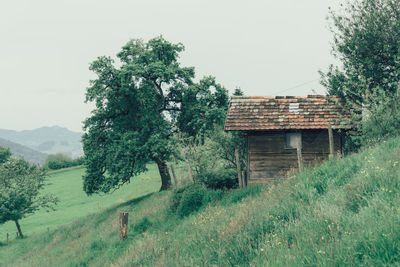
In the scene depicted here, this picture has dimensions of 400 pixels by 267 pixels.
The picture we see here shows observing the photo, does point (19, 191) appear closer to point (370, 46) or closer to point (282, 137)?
point (282, 137)

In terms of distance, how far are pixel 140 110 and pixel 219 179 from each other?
39.0 ft

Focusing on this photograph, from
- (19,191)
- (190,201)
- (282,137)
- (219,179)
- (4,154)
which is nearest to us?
(190,201)

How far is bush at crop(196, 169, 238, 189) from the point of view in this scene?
672 inches

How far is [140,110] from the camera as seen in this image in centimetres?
2666

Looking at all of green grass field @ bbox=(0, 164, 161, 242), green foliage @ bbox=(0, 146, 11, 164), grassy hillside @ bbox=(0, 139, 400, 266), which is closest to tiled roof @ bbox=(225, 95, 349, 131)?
grassy hillside @ bbox=(0, 139, 400, 266)

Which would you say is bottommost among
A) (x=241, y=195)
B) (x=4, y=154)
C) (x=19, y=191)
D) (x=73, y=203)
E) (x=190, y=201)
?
(x=73, y=203)

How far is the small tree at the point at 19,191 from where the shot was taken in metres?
29.2

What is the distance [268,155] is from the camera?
66.9ft

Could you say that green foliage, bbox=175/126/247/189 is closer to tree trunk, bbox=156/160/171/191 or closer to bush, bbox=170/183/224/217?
bush, bbox=170/183/224/217

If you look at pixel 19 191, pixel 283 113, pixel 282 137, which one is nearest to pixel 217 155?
pixel 282 137

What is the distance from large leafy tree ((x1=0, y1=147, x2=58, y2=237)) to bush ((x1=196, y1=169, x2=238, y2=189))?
2058cm

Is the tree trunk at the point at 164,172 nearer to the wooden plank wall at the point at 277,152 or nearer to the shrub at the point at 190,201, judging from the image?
the wooden plank wall at the point at 277,152

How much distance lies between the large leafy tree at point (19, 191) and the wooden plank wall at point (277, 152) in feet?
72.2

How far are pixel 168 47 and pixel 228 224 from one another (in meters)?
21.0
